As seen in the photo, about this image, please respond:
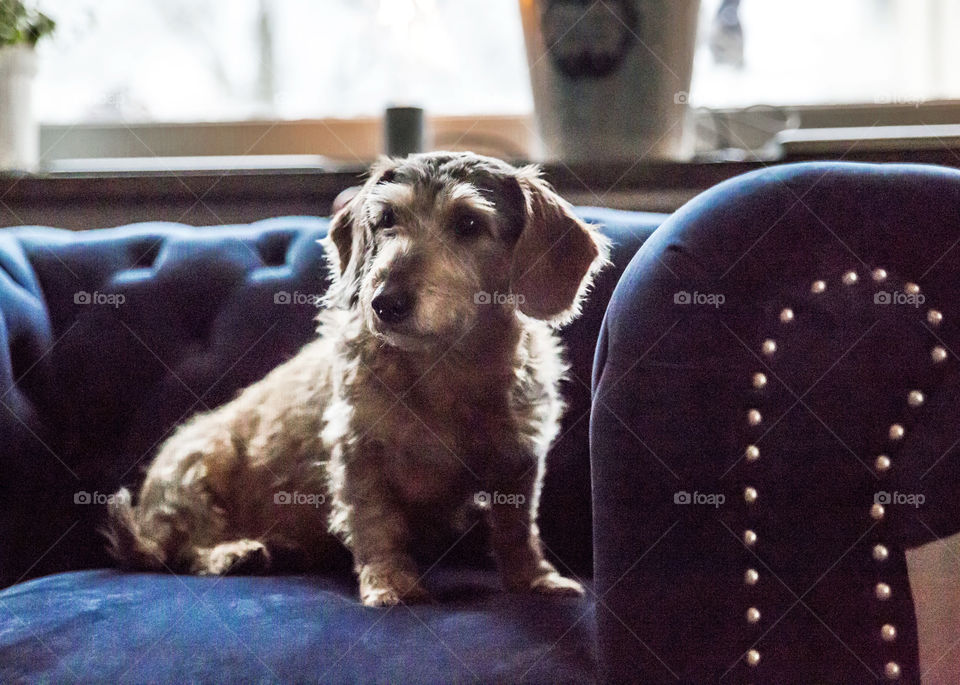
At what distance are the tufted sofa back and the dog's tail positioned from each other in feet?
0.21

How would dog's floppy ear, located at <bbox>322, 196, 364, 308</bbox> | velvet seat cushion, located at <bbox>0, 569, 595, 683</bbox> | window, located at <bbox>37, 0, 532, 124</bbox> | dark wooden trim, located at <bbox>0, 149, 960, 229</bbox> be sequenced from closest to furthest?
velvet seat cushion, located at <bbox>0, 569, 595, 683</bbox>
dog's floppy ear, located at <bbox>322, 196, 364, 308</bbox>
dark wooden trim, located at <bbox>0, 149, 960, 229</bbox>
window, located at <bbox>37, 0, 532, 124</bbox>

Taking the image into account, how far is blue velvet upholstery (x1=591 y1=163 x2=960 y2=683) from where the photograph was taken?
2.83 ft

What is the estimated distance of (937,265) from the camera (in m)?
0.87

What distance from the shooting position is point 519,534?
1303 mm

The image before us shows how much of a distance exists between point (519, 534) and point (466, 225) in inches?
19.0

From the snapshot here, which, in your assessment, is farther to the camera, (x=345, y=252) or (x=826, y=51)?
(x=826, y=51)

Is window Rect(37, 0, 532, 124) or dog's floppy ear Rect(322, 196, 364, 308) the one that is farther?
window Rect(37, 0, 532, 124)

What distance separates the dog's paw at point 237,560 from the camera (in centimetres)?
135

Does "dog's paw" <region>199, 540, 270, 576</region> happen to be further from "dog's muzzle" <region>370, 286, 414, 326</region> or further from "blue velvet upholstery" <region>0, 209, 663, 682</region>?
"dog's muzzle" <region>370, 286, 414, 326</region>

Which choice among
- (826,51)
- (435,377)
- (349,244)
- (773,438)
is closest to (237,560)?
(435,377)

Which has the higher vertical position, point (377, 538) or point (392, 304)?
point (392, 304)

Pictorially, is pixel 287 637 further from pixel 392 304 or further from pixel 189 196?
pixel 189 196

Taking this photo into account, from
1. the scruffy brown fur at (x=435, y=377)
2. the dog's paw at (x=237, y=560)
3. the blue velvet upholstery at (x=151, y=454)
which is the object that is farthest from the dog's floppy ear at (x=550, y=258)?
the dog's paw at (x=237, y=560)

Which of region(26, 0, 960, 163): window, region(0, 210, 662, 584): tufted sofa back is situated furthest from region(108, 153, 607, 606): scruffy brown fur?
region(26, 0, 960, 163): window
